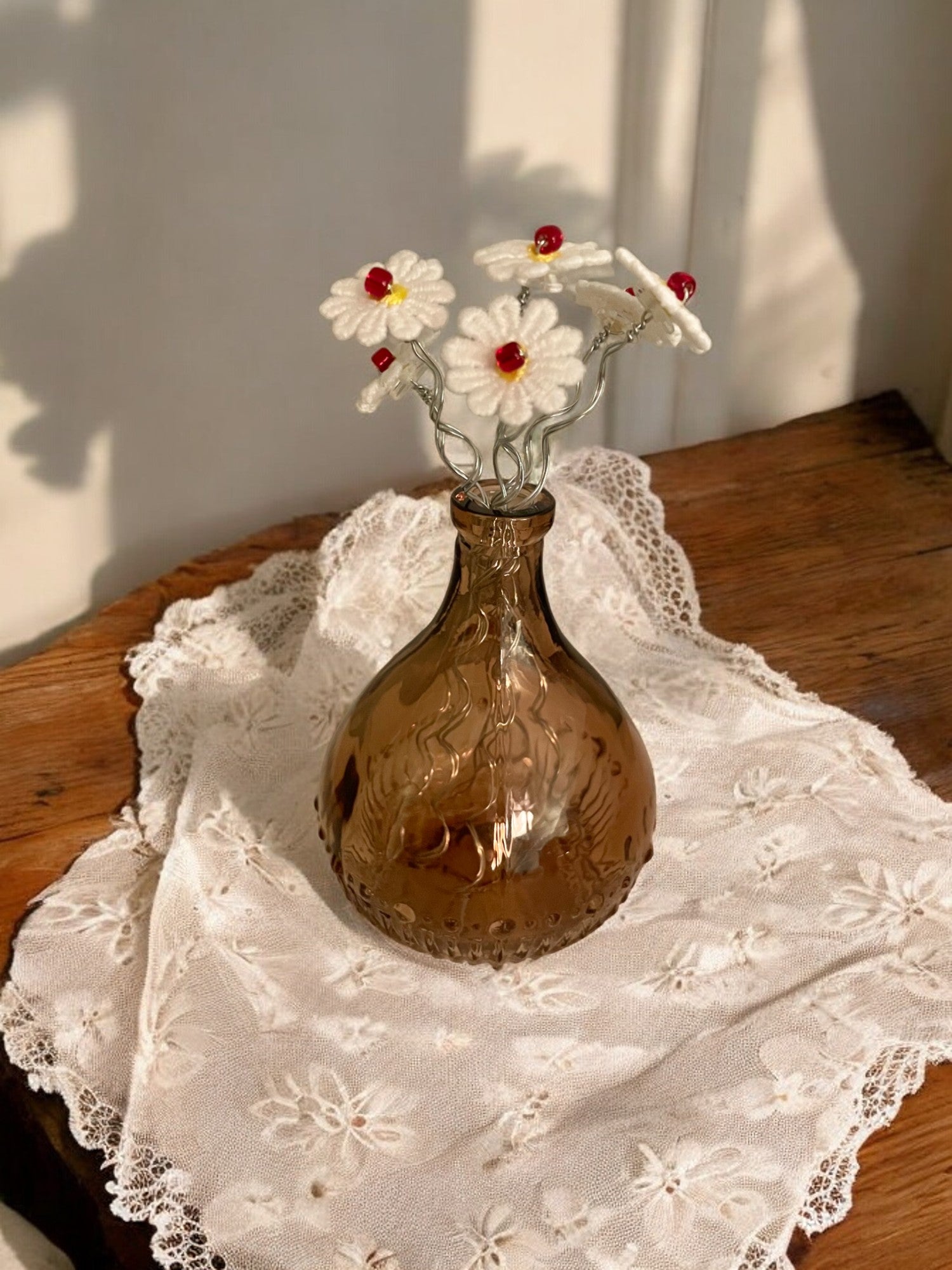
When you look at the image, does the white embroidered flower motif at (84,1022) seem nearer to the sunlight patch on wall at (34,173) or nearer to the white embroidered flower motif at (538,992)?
the white embroidered flower motif at (538,992)

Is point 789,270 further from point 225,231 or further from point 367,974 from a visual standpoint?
point 367,974

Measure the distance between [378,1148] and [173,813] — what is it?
284mm

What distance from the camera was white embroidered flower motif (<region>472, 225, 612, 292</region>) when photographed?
0.63 m

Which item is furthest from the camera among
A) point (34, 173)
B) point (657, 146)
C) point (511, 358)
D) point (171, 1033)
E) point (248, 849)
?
point (657, 146)

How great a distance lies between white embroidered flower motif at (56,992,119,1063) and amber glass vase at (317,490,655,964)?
14cm

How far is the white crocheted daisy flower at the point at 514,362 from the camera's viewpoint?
59 centimetres

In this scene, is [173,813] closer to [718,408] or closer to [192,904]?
[192,904]

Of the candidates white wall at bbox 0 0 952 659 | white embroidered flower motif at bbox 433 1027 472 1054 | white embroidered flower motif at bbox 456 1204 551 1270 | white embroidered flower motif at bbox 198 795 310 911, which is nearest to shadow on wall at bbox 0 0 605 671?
white wall at bbox 0 0 952 659

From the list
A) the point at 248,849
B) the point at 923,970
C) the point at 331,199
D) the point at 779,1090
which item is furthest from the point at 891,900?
the point at 331,199

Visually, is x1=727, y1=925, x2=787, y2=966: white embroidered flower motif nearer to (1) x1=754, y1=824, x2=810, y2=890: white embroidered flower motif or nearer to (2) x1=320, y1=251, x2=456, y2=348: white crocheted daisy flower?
(1) x1=754, y1=824, x2=810, y2=890: white embroidered flower motif

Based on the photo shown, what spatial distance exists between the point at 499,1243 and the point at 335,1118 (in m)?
0.10

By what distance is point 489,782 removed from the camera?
687 millimetres

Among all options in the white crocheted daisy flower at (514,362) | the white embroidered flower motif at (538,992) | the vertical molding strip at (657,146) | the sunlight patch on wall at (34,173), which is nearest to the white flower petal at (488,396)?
the white crocheted daisy flower at (514,362)

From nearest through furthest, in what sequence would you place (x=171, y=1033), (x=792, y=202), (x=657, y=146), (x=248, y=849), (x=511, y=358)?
(x=511, y=358) < (x=171, y=1033) < (x=248, y=849) < (x=657, y=146) < (x=792, y=202)
